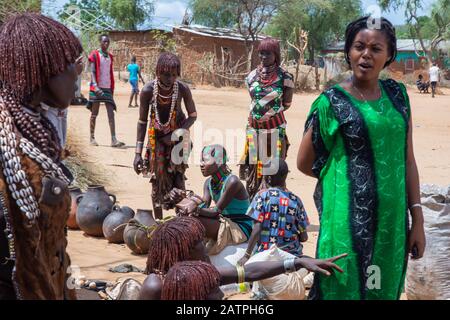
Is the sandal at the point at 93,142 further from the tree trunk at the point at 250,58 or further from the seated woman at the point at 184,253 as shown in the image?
the tree trunk at the point at 250,58

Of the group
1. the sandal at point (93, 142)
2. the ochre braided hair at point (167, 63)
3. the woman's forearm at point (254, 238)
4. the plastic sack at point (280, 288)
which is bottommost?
the plastic sack at point (280, 288)

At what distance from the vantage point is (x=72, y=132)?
8953 mm

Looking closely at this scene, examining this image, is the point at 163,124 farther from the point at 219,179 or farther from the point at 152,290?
the point at 152,290

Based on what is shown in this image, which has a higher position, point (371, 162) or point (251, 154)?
point (371, 162)

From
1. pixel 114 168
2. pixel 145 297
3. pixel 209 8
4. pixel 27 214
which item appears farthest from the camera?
pixel 209 8

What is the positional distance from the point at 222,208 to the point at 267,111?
1718 millimetres

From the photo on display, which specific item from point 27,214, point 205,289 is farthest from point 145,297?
point 27,214

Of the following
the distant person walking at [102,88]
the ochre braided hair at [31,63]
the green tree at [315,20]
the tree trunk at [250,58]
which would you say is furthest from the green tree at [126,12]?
the ochre braided hair at [31,63]

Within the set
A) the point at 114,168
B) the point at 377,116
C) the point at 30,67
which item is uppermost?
the point at 30,67

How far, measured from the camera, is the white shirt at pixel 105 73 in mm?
11617

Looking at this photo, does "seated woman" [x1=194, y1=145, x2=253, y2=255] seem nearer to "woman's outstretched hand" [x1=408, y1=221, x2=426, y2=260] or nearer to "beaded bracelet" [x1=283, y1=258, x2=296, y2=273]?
"beaded bracelet" [x1=283, y1=258, x2=296, y2=273]

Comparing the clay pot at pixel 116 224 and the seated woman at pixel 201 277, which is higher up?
the seated woman at pixel 201 277

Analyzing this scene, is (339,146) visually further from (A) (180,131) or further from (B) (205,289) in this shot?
(A) (180,131)
